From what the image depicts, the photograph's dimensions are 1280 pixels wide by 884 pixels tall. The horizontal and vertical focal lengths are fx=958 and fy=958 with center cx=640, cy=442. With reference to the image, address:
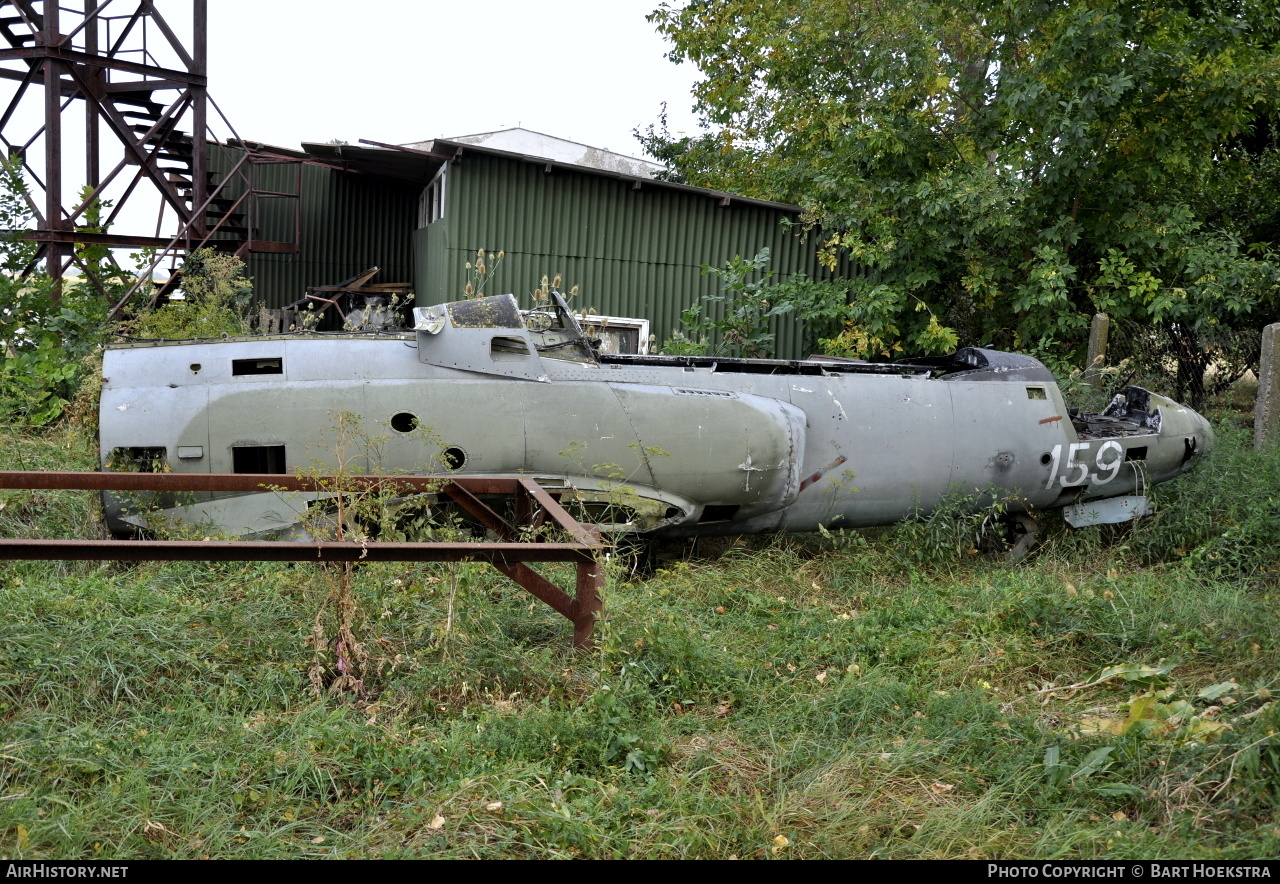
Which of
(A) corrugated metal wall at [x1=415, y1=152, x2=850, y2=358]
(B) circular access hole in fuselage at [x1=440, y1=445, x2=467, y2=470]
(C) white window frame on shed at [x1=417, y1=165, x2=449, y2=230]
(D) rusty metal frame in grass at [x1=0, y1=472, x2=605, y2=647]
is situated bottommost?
(D) rusty metal frame in grass at [x1=0, y1=472, x2=605, y2=647]

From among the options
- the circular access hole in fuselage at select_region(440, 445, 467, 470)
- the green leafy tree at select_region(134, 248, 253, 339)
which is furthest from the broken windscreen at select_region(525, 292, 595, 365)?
the green leafy tree at select_region(134, 248, 253, 339)

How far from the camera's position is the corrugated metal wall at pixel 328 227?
1723cm

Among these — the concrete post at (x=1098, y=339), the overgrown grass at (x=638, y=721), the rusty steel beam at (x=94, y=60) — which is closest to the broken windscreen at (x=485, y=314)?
the overgrown grass at (x=638, y=721)

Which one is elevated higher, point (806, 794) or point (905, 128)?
point (905, 128)

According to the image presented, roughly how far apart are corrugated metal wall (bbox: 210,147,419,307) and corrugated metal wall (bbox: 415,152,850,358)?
150 inches

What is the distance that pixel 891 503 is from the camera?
757 cm

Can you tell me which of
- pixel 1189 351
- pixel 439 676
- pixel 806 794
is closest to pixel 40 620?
pixel 439 676

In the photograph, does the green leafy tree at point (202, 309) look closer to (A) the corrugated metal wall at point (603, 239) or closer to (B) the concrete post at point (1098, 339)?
(A) the corrugated metal wall at point (603, 239)

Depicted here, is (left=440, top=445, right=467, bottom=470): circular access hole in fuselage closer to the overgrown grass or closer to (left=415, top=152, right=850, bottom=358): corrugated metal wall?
the overgrown grass

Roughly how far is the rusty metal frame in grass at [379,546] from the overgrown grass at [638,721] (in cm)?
33

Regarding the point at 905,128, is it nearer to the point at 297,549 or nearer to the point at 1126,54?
the point at 1126,54

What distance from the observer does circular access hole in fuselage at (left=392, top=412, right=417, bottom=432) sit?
20.9ft

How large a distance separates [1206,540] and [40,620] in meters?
8.59

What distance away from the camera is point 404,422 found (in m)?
6.41
